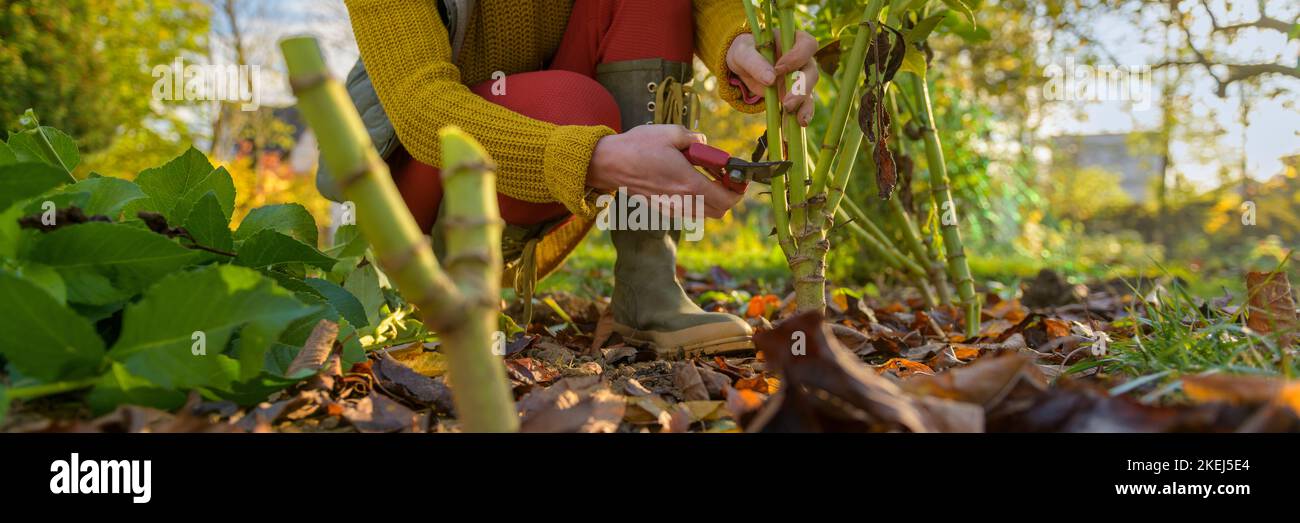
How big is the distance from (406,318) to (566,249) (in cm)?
59

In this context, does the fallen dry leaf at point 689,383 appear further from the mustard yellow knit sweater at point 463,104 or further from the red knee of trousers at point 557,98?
the red knee of trousers at point 557,98

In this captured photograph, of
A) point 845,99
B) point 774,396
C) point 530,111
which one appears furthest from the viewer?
point 530,111

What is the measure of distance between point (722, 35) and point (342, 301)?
92 cm

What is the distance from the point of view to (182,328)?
77 centimetres

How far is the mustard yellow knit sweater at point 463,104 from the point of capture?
4.12ft

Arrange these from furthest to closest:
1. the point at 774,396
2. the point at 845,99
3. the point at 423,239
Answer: the point at 845,99 → the point at 774,396 → the point at 423,239

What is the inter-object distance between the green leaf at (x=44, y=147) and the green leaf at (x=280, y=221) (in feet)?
0.73

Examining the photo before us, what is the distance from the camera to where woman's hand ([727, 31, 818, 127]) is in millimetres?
1314

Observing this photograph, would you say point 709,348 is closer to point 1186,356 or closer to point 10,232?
point 1186,356

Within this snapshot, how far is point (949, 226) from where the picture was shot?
1.83m

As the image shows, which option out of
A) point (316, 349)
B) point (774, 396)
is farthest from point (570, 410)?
point (316, 349)

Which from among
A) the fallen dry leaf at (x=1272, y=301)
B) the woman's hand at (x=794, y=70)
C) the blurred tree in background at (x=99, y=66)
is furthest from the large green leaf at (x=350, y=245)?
the blurred tree in background at (x=99, y=66)

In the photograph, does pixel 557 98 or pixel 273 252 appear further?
pixel 557 98
